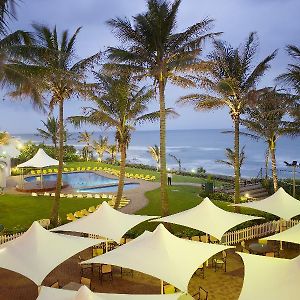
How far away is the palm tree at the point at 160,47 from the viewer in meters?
17.2

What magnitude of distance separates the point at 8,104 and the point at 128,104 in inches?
243

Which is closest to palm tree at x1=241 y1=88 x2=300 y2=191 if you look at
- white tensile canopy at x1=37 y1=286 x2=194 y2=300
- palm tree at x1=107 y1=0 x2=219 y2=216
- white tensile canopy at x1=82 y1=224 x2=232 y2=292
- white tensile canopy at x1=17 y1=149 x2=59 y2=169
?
palm tree at x1=107 y1=0 x2=219 y2=216

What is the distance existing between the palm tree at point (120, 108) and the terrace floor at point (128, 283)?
315 inches

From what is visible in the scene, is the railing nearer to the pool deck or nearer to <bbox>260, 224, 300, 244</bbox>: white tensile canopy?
<bbox>260, 224, 300, 244</bbox>: white tensile canopy

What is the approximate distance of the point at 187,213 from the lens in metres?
14.9

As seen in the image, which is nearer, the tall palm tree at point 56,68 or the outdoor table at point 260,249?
the outdoor table at point 260,249

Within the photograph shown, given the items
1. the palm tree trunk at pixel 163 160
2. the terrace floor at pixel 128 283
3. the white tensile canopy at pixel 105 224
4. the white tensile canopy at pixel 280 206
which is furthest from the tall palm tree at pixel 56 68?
the white tensile canopy at pixel 280 206

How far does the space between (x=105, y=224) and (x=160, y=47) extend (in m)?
8.50

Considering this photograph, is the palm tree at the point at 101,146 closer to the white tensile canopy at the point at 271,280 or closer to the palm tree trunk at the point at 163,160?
the palm tree trunk at the point at 163,160

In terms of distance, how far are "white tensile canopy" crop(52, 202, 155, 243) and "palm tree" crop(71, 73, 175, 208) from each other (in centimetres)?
616

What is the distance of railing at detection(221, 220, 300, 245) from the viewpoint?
1628cm

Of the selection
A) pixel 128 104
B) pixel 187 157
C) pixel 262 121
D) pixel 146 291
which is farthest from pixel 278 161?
pixel 146 291

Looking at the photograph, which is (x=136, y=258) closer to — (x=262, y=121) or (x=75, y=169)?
(x=262, y=121)

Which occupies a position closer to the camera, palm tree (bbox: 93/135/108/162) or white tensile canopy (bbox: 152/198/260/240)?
white tensile canopy (bbox: 152/198/260/240)
